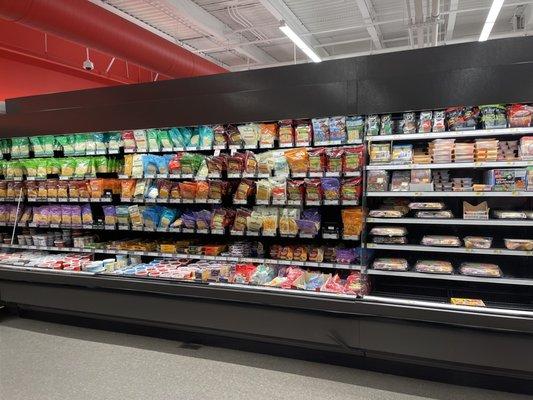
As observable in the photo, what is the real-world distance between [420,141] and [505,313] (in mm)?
1428

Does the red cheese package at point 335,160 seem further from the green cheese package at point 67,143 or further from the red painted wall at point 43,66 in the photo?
the red painted wall at point 43,66

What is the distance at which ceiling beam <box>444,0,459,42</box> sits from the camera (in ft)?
20.3

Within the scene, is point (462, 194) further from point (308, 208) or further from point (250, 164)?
point (250, 164)

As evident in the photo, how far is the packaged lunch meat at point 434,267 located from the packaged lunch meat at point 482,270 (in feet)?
0.33

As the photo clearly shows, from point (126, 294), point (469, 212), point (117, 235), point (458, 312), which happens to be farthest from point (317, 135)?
point (117, 235)

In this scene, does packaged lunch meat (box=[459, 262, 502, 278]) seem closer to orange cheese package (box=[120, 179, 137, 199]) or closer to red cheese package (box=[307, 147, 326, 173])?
red cheese package (box=[307, 147, 326, 173])

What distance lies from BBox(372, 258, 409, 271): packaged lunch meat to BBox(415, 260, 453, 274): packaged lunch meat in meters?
0.10

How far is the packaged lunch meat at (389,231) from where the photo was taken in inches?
118

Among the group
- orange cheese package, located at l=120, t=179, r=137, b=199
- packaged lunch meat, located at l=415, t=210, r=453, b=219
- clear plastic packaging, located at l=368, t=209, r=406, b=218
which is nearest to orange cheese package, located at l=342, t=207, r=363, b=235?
clear plastic packaging, located at l=368, t=209, r=406, b=218

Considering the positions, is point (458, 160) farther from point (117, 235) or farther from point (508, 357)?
point (117, 235)

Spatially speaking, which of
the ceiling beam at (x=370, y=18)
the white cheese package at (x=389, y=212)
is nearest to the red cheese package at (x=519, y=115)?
the white cheese package at (x=389, y=212)

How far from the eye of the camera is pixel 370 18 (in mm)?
6781

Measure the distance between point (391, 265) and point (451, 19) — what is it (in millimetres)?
5984

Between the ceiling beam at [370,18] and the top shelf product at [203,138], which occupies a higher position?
the ceiling beam at [370,18]
